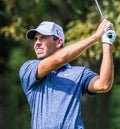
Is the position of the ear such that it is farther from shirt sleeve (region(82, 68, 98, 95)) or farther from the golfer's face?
shirt sleeve (region(82, 68, 98, 95))

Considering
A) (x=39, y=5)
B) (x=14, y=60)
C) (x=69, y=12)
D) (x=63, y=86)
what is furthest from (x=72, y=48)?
(x=14, y=60)


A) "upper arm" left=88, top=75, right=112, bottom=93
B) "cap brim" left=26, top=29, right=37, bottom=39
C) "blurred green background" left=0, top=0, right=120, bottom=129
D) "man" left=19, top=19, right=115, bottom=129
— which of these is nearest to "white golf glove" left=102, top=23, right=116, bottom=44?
"man" left=19, top=19, right=115, bottom=129

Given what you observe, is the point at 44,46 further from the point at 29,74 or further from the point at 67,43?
the point at 67,43

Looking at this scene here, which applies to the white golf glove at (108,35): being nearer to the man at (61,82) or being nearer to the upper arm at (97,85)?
the man at (61,82)

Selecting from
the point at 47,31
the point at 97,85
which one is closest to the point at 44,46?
the point at 47,31

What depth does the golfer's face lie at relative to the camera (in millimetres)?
6391

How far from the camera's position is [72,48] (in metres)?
6.06

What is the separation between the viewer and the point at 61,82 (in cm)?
627

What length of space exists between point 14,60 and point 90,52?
784 cm

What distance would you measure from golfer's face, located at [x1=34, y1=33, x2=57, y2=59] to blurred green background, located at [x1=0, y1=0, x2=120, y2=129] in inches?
155

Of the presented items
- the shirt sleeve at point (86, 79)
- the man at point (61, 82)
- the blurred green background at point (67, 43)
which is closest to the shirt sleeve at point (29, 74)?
the man at point (61, 82)

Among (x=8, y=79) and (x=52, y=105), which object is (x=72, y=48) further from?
(x=8, y=79)

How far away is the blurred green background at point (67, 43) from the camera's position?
11344mm

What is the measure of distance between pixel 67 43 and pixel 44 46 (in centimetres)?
476
